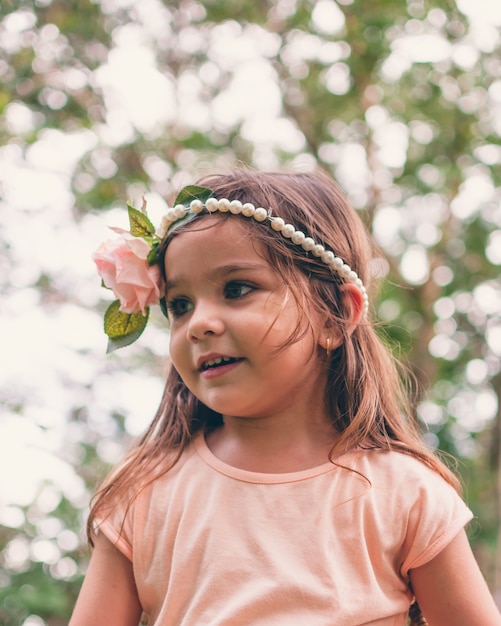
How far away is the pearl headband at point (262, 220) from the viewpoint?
5.15ft

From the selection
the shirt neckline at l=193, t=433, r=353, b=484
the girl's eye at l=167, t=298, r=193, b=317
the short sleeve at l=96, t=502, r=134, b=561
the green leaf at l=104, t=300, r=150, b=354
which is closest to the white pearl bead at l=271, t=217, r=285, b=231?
the girl's eye at l=167, t=298, r=193, b=317

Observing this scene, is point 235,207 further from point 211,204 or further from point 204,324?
point 204,324

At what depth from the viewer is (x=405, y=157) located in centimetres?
457

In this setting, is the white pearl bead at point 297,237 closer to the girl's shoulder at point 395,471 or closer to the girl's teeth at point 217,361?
the girl's teeth at point 217,361

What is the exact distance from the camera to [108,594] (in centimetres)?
157

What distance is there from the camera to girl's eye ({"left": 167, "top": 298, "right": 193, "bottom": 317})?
1591 mm

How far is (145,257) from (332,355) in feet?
1.39

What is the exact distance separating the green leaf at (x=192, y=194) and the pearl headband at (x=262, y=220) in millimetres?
13

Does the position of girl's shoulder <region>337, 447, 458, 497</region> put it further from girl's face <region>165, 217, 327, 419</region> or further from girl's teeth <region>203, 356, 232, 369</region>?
girl's teeth <region>203, 356, 232, 369</region>

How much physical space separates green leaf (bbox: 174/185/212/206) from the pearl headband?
0.04ft

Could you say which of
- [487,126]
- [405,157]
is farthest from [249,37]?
[487,126]

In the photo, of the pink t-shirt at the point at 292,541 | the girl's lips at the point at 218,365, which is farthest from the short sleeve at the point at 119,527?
the girl's lips at the point at 218,365

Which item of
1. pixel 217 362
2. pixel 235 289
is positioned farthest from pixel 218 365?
pixel 235 289

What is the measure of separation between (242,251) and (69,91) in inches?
117
